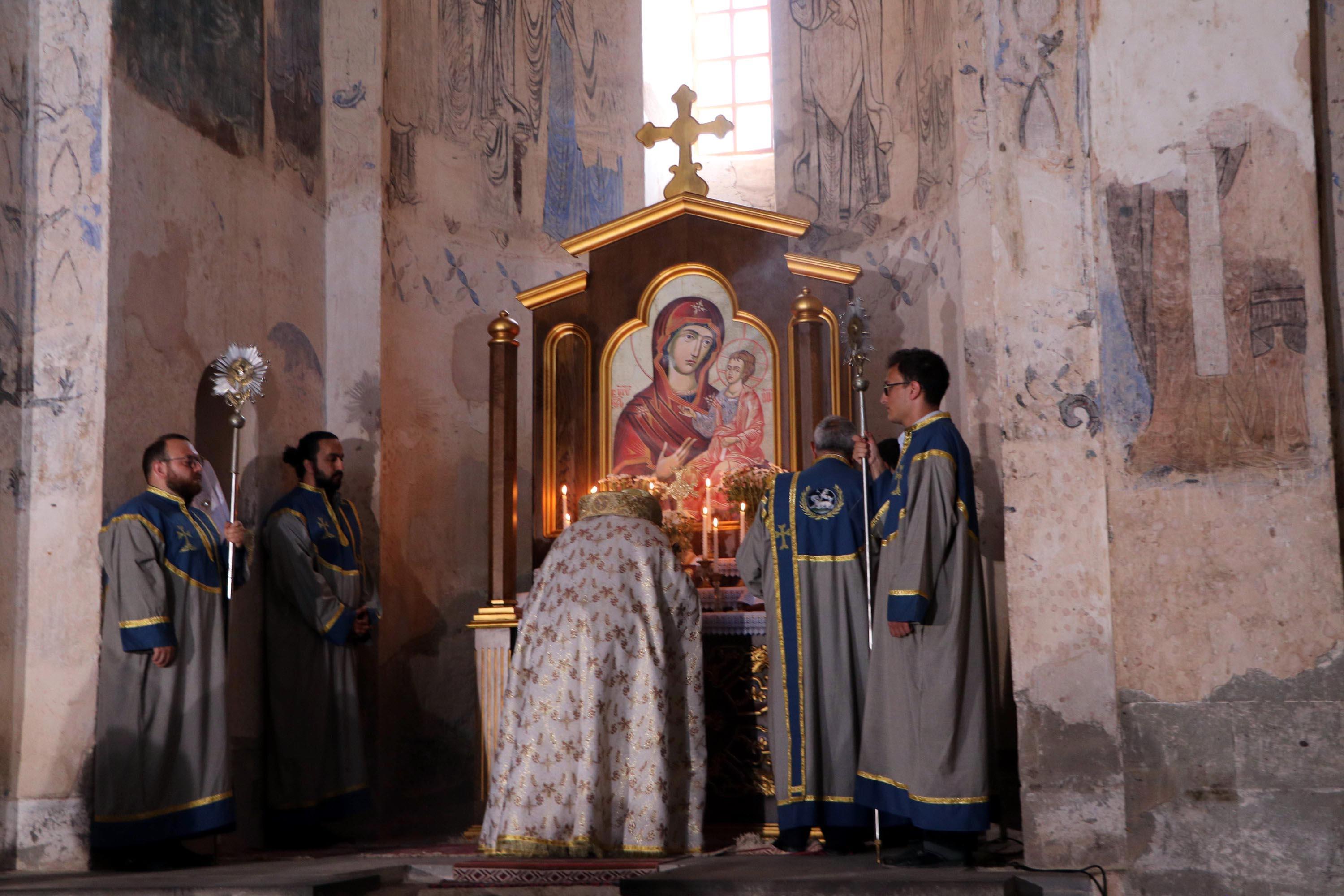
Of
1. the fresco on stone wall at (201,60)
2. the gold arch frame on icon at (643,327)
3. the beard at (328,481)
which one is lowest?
the beard at (328,481)

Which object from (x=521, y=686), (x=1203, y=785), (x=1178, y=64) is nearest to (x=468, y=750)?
(x=521, y=686)

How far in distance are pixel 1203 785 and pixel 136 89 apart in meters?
5.90

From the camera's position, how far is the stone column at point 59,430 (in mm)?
6141

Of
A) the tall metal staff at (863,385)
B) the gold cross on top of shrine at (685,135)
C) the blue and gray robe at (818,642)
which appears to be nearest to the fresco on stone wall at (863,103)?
the gold cross on top of shrine at (685,135)

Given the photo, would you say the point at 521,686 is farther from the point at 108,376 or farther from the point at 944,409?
the point at 944,409

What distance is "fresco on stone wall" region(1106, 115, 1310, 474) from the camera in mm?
5086

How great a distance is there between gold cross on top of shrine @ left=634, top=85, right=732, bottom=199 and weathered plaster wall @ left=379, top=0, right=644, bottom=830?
1317 mm

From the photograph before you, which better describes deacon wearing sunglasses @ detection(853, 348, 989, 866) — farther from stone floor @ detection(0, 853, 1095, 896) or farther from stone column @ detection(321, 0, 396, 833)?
stone column @ detection(321, 0, 396, 833)

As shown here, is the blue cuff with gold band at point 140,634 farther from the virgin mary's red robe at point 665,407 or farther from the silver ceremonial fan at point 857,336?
the silver ceremonial fan at point 857,336

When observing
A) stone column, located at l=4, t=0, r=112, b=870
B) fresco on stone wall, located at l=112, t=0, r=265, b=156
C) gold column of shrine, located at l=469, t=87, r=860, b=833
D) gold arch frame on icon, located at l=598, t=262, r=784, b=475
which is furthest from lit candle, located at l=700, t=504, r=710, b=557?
fresco on stone wall, located at l=112, t=0, r=265, b=156

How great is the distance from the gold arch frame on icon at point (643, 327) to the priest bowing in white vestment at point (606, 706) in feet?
7.21

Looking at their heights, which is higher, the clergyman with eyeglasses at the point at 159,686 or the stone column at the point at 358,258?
the stone column at the point at 358,258

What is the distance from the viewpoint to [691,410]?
8.47 meters

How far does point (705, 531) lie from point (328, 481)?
2185mm
